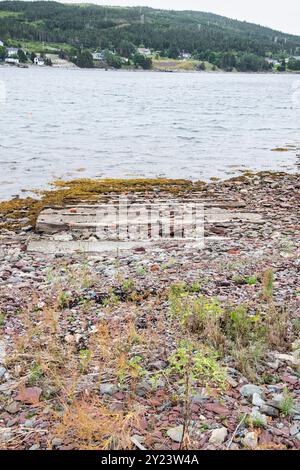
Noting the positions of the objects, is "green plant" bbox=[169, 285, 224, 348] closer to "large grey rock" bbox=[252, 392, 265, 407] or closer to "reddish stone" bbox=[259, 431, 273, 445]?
"large grey rock" bbox=[252, 392, 265, 407]

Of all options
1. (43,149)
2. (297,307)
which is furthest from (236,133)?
(297,307)

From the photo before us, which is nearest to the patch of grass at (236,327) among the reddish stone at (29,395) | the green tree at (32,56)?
the reddish stone at (29,395)

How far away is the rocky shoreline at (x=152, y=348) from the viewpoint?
4680mm

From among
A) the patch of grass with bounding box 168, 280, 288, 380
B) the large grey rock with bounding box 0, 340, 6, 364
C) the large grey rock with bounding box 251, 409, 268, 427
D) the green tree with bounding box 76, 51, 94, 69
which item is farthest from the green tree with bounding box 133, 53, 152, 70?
the large grey rock with bounding box 251, 409, 268, 427

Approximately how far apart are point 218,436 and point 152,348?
174 centimetres

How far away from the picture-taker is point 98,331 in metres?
6.54

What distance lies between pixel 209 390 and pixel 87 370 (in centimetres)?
149

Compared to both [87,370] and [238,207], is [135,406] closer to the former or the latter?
[87,370]

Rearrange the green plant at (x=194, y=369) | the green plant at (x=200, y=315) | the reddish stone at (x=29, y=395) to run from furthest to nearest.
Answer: the green plant at (x=200, y=315) < the green plant at (x=194, y=369) < the reddish stone at (x=29, y=395)

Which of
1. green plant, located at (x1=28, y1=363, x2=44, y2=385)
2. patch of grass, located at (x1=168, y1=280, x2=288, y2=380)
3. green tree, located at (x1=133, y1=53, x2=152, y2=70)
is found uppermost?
green tree, located at (x1=133, y1=53, x2=152, y2=70)

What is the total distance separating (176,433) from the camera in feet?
15.1

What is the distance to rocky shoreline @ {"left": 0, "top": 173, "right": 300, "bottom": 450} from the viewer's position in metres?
4.68

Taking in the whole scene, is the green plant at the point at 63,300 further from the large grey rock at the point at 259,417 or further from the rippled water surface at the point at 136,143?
the rippled water surface at the point at 136,143

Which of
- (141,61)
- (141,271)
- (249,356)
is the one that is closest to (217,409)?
(249,356)
